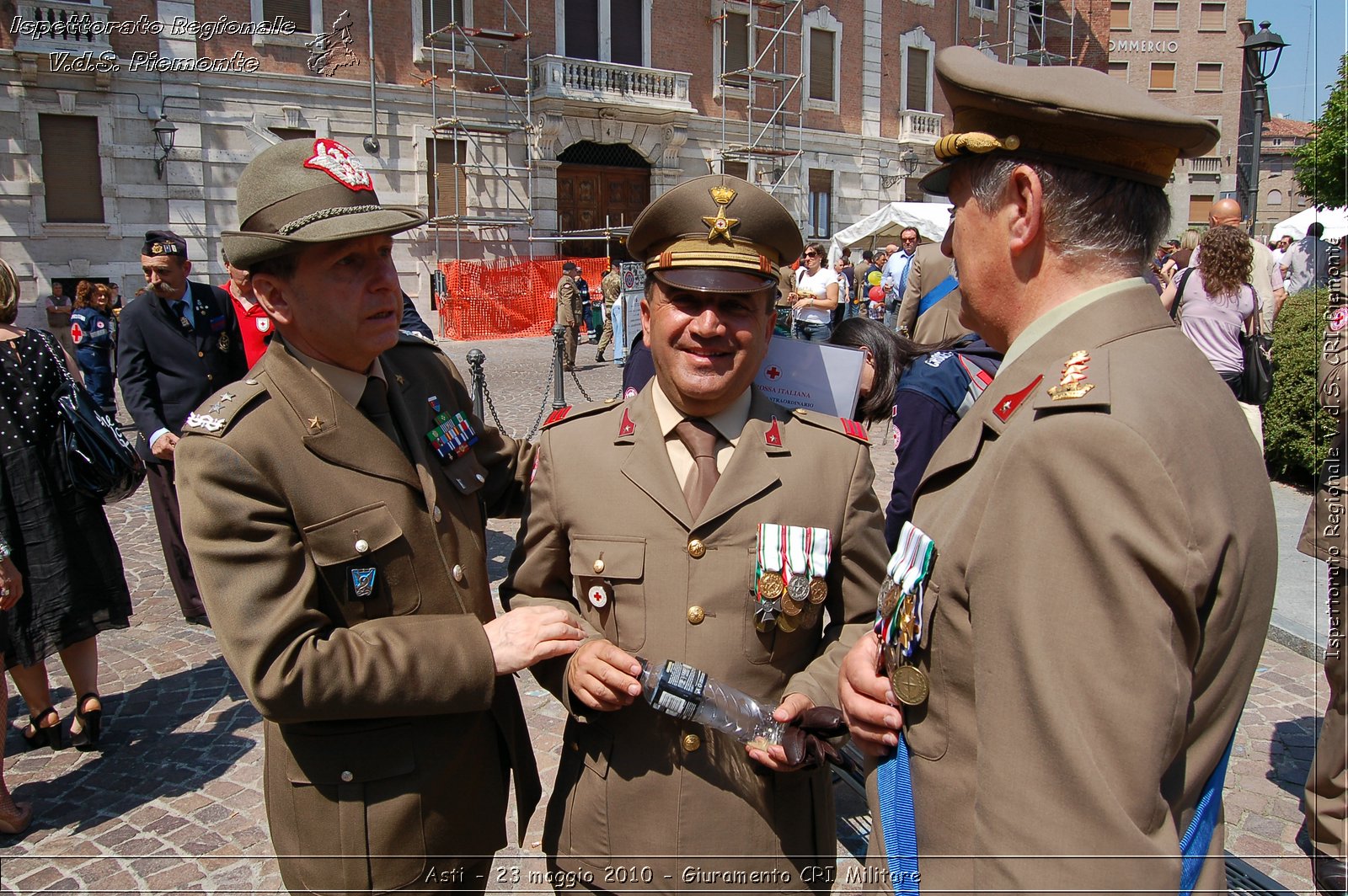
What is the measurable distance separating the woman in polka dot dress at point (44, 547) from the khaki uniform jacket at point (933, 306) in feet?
13.7

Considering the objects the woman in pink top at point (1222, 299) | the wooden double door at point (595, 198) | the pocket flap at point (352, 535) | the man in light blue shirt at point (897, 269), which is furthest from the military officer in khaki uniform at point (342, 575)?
the wooden double door at point (595, 198)

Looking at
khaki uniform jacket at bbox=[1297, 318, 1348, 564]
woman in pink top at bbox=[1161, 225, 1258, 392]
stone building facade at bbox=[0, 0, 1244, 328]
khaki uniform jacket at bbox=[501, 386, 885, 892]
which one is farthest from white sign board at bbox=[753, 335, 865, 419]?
stone building facade at bbox=[0, 0, 1244, 328]

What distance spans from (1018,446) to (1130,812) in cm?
46

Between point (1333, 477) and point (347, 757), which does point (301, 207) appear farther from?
point (1333, 477)

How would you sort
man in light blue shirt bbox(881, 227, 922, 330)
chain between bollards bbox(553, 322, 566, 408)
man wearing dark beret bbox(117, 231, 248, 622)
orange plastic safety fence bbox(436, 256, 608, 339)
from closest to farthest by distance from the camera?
man wearing dark beret bbox(117, 231, 248, 622) < chain between bollards bbox(553, 322, 566, 408) < man in light blue shirt bbox(881, 227, 922, 330) < orange plastic safety fence bbox(436, 256, 608, 339)

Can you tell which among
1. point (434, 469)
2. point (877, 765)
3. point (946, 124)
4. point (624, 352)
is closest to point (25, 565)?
point (434, 469)

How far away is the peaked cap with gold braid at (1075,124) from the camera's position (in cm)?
133

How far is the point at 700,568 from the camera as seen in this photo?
2.14 m

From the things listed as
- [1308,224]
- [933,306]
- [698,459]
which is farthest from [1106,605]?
[1308,224]

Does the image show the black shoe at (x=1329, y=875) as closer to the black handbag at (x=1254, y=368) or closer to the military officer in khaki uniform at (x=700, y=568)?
the military officer in khaki uniform at (x=700, y=568)

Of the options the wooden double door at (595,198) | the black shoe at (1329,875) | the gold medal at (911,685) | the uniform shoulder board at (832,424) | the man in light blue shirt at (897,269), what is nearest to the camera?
the gold medal at (911,685)

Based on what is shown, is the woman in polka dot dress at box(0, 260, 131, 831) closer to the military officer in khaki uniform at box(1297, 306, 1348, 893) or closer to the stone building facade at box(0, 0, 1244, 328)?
the military officer in khaki uniform at box(1297, 306, 1348, 893)

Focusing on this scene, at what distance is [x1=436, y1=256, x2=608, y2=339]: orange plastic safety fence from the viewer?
21625mm

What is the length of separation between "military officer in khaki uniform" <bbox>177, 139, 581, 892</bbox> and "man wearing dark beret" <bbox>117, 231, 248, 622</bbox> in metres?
3.62
